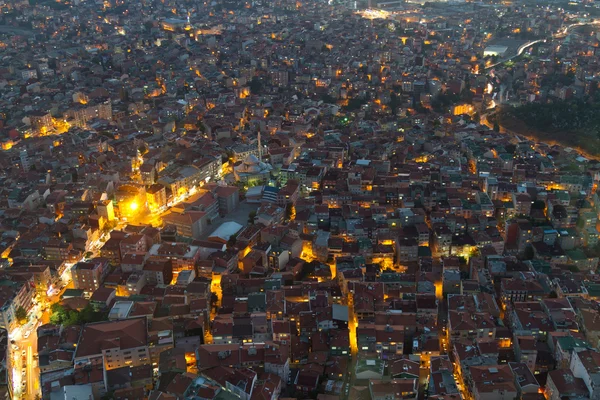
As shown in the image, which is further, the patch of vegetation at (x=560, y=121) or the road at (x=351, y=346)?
the patch of vegetation at (x=560, y=121)

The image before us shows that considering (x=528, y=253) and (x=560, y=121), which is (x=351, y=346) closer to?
(x=528, y=253)

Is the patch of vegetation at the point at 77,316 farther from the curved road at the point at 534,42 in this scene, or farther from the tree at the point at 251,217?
the curved road at the point at 534,42

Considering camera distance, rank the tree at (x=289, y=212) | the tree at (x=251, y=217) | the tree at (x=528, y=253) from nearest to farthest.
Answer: the tree at (x=528, y=253) < the tree at (x=251, y=217) < the tree at (x=289, y=212)

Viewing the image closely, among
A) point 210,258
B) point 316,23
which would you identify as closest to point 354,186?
point 210,258

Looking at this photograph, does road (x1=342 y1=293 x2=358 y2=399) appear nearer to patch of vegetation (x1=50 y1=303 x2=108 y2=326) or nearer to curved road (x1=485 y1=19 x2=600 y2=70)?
patch of vegetation (x1=50 y1=303 x2=108 y2=326)

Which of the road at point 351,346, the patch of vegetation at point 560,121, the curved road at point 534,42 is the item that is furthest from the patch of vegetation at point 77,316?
the curved road at point 534,42

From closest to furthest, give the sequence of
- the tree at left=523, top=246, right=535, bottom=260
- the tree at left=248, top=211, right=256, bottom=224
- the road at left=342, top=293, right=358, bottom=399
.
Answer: the road at left=342, top=293, right=358, bottom=399
the tree at left=523, top=246, right=535, bottom=260
the tree at left=248, top=211, right=256, bottom=224

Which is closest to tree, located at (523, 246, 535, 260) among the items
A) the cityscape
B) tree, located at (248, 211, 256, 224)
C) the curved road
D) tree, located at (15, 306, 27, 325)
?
the cityscape
